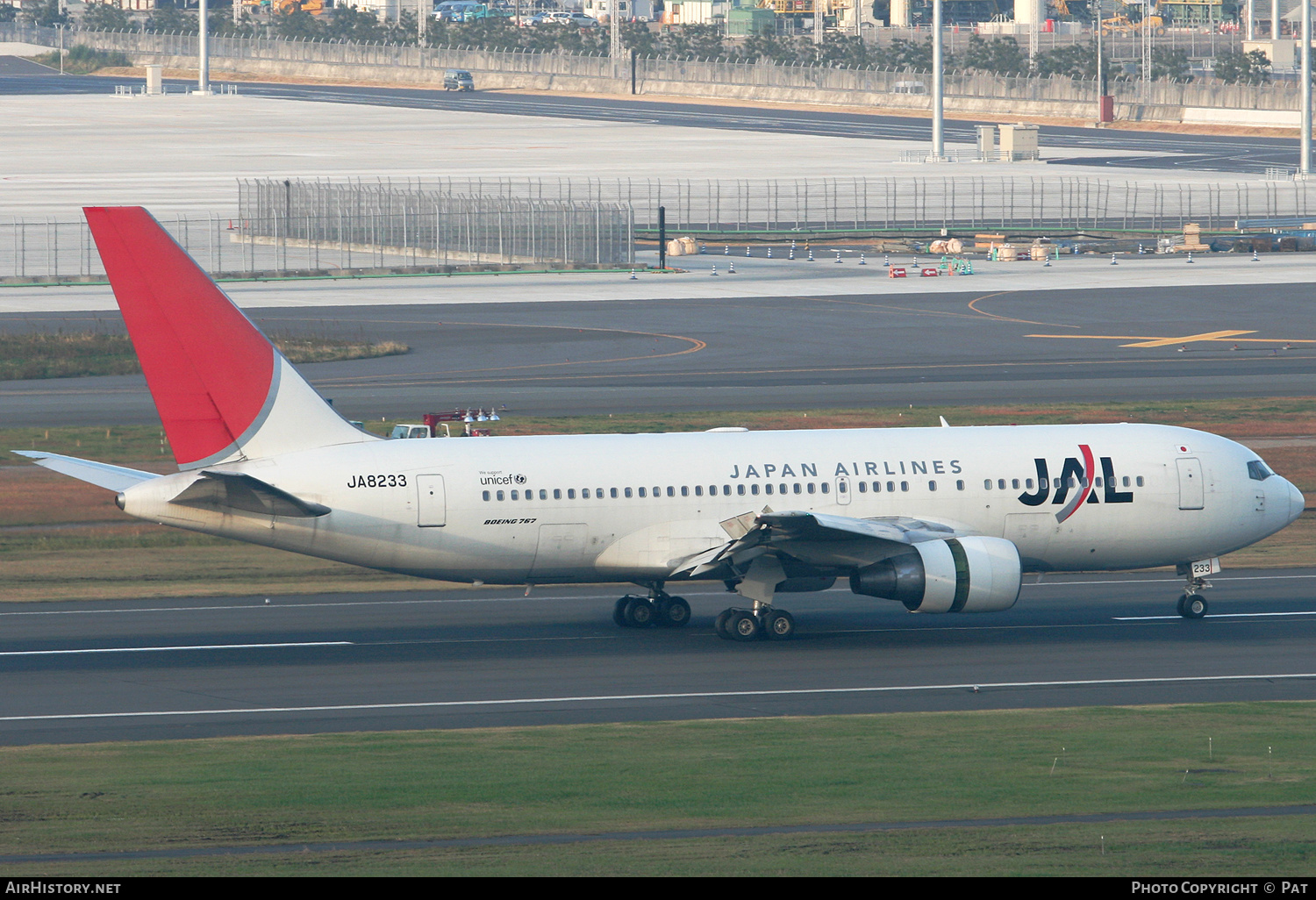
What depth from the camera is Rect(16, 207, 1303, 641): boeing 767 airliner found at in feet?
119

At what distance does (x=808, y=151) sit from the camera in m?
179

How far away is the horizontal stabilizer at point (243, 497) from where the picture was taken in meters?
35.5

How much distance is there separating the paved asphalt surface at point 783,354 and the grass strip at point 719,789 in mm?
37756

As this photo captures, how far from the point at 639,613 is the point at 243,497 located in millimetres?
9410

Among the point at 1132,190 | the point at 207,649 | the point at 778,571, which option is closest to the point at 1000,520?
the point at 778,571

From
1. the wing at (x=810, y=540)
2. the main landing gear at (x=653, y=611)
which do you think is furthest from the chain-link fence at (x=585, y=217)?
the wing at (x=810, y=540)

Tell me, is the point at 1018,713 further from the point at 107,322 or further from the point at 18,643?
the point at 107,322

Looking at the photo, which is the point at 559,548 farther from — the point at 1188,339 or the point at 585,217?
the point at 585,217

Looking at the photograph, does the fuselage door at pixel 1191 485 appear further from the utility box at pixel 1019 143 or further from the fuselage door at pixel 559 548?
the utility box at pixel 1019 143

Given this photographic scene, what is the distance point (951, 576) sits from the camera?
36.8 metres

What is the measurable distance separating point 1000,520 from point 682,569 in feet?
23.8

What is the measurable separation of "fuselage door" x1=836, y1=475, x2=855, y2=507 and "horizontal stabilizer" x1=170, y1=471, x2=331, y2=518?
36.5 feet

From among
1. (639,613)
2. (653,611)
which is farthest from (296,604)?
(653,611)

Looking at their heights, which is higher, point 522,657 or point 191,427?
point 191,427
